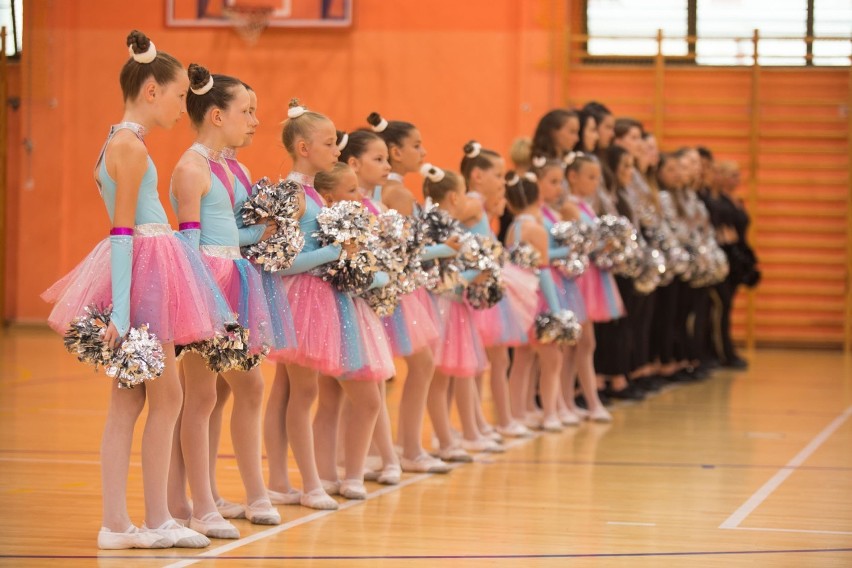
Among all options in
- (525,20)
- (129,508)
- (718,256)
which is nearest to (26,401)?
(129,508)

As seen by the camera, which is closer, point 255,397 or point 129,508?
point 255,397

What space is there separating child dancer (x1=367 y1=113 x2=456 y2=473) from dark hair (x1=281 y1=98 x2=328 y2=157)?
2.55 feet

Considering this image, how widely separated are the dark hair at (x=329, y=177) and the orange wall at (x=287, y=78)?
752cm

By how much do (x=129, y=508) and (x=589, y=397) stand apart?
139 inches

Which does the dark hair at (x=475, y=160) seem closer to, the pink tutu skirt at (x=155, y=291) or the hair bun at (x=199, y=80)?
the hair bun at (x=199, y=80)

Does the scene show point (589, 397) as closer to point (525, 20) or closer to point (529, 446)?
point (529, 446)

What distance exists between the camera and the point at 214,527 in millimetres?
4238

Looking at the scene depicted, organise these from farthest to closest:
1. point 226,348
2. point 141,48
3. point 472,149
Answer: point 472,149 → point 226,348 → point 141,48

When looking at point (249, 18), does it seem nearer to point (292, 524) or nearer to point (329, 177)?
point (329, 177)

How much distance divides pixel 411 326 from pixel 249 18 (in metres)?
8.03

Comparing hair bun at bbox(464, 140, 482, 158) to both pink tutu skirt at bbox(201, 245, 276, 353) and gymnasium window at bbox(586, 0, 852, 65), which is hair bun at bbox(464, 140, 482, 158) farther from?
gymnasium window at bbox(586, 0, 852, 65)

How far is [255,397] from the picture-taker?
4449mm

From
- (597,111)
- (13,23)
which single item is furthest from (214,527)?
(13,23)

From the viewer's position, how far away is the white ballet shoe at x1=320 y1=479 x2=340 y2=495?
5113 mm
